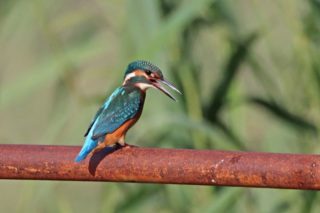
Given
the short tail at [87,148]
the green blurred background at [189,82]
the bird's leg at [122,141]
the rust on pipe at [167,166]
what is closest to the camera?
the rust on pipe at [167,166]

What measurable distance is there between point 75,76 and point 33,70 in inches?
5.3

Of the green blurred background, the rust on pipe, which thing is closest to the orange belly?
the rust on pipe

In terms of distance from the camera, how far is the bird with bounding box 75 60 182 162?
217 cm

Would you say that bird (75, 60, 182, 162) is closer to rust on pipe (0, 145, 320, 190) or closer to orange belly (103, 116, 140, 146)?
orange belly (103, 116, 140, 146)

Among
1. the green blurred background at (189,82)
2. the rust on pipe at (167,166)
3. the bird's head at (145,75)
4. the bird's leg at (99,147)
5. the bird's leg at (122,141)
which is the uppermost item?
the bird's head at (145,75)

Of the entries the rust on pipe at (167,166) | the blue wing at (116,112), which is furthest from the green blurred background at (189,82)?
the rust on pipe at (167,166)

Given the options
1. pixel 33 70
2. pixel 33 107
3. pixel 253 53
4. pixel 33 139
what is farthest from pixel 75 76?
pixel 33 107

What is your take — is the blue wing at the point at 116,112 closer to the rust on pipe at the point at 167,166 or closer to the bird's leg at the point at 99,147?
the bird's leg at the point at 99,147

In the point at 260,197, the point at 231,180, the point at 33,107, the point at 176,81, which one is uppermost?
the point at 231,180

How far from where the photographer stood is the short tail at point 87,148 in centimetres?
194

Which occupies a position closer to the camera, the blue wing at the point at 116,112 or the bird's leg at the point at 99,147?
the bird's leg at the point at 99,147

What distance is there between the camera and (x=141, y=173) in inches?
73.8

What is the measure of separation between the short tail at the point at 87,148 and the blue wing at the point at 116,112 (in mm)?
41

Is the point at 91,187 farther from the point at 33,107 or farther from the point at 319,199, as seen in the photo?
the point at 319,199
